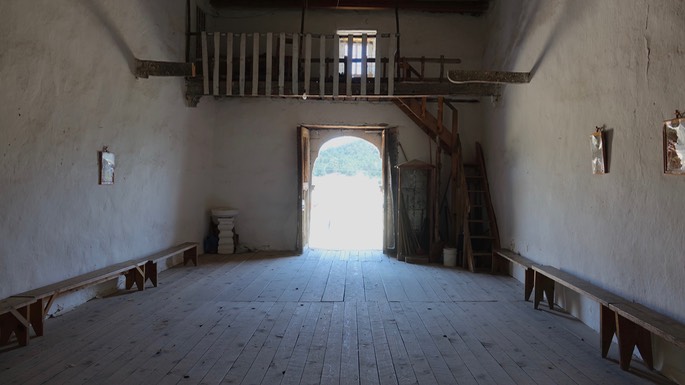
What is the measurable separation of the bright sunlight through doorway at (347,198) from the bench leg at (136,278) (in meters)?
4.39

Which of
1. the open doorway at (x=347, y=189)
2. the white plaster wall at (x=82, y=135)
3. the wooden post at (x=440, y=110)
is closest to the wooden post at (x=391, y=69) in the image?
the wooden post at (x=440, y=110)

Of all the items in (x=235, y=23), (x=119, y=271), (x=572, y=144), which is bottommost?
(x=119, y=271)

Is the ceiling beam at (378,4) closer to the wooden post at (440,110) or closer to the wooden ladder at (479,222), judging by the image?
the wooden post at (440,110)

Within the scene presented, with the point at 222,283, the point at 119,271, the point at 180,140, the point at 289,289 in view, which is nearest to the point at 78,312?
the point at 119,271

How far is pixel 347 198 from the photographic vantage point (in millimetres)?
16734

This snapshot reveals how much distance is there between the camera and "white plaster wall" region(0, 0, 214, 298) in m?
3.84

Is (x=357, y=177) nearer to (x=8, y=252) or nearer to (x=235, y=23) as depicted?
(x=235, y=23)

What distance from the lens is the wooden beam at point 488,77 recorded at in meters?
6.07

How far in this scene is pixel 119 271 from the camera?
5086 millimetres

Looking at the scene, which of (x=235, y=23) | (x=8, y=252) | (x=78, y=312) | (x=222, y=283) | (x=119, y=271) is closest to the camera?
(x=8, y=252)

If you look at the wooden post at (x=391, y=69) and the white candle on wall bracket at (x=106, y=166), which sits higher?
the wooden post at (x=391, y=69)

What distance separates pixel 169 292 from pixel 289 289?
1.54 m

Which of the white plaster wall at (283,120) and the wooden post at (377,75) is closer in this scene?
the wooden post at (377,75)

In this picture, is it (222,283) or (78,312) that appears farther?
(222,283)
